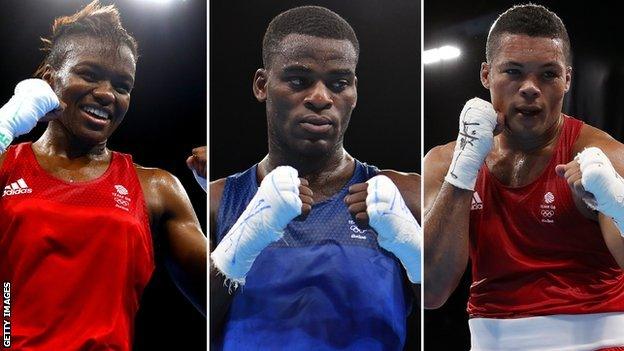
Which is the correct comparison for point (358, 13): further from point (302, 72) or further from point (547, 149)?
point (547, 149)

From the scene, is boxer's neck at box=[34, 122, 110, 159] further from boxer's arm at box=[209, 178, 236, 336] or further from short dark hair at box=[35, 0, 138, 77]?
boxer's arm at box=[209, 178, 236, 336]

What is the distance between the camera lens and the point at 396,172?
121 inches

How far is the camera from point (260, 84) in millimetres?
3068

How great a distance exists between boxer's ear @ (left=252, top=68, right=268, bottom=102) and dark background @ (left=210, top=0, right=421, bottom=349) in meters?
0.02

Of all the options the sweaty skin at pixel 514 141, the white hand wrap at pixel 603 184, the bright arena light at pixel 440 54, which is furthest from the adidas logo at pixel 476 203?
the bright arena light at pixel 440 54

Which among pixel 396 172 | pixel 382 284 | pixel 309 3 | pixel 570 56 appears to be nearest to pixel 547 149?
pixel 570 56

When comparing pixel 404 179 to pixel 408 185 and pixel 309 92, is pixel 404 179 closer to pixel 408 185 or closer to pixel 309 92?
pixel 408 185

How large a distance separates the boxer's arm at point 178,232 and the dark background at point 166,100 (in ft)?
0.11

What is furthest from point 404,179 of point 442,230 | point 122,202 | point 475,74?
point 122,202

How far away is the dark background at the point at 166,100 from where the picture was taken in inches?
120

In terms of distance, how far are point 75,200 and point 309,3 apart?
48.5 inches

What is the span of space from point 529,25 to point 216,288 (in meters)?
1.64

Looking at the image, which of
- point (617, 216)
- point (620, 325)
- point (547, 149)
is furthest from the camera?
point (547, 149)

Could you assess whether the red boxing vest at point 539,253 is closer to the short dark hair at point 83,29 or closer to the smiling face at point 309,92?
the smiling face at point 309,92
